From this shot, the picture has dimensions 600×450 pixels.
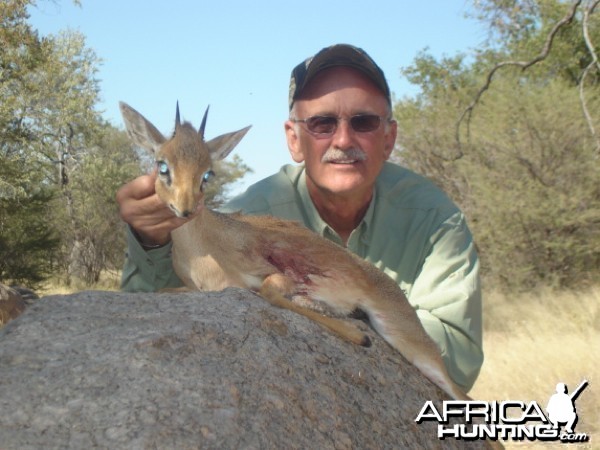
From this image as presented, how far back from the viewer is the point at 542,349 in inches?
481

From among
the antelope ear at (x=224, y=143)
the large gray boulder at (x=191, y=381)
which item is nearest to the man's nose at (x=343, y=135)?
the antelope ear at (x=224, y=143)

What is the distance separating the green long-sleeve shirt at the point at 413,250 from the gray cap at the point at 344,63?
73 centimetres

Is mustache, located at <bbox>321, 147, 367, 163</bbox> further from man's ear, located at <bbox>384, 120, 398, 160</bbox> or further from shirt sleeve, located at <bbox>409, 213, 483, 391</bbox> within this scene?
shirt sleeve, located at <bbox>409, 213, 483, 391</bbox>

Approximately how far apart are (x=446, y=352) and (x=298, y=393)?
1.54 m

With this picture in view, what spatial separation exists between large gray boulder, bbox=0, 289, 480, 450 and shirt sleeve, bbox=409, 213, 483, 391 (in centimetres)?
80

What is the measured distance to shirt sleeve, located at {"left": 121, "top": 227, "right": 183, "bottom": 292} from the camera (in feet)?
13.5

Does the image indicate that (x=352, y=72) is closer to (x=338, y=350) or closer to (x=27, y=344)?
(x=338, y=350)

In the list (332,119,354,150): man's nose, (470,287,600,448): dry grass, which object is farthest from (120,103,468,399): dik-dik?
(470,287,600,448): dry grass

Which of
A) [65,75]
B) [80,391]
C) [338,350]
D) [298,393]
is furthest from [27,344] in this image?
[65,75]

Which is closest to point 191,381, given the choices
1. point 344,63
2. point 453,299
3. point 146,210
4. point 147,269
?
point 146,210

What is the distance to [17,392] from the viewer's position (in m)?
2.67

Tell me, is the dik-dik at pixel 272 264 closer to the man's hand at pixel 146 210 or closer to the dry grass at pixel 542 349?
the man's hand at pixel 146 210

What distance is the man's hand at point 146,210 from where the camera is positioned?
12.3 feet

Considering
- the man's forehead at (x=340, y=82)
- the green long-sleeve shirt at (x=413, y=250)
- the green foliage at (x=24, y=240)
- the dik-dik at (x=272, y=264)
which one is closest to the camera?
the dik-dik at (x=272, y=264)
